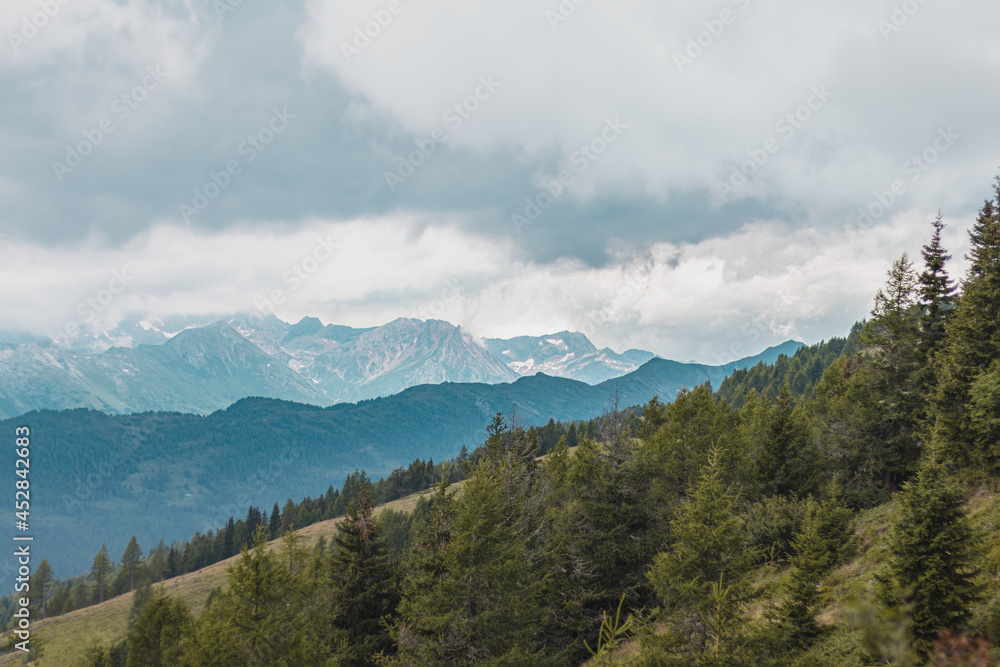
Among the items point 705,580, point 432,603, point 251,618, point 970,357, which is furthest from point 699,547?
point 970,357

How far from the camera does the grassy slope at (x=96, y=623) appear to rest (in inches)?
2734

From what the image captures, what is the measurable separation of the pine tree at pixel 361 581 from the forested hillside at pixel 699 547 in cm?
12

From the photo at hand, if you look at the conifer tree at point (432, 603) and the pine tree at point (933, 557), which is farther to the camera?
the conifer tree at point (432, 603)

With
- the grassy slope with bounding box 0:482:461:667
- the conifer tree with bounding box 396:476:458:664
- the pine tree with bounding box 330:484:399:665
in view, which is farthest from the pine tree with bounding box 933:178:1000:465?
the grassy slope with bounding box 0:482:461:667

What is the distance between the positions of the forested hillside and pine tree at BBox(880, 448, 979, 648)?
5 centimetres

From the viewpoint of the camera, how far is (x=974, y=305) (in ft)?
86.6

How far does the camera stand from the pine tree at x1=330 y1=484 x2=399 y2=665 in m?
29.9

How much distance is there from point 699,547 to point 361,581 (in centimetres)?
2268

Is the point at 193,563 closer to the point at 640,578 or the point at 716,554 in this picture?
the point at 640,578

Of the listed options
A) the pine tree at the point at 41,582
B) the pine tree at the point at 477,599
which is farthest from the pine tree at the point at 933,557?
the pine tree at the point at 41,582

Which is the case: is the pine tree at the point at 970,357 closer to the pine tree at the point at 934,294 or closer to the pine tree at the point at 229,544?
the pine tree at the point at 934,294

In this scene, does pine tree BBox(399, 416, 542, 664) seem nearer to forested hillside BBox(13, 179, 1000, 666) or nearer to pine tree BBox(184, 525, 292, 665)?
forested hillside BBox(13, 179, 1000, 666)

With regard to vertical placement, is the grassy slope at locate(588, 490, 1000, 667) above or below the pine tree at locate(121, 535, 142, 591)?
above

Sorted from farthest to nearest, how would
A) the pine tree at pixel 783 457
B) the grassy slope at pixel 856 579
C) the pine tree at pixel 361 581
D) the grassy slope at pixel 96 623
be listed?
1. the grassy slope at pixel 96 623
2. the pine tree at pixel 783 457
3. the pine tree at pixel 361 581
4. the grassy slope at pixel 856 579
